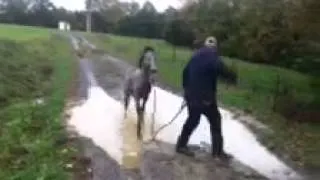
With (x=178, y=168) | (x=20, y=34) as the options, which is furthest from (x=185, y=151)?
(x=20, y=34)

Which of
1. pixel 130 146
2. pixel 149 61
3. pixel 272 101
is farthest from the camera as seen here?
pixel 272 101

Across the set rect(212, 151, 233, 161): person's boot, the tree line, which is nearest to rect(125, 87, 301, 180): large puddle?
rect(212, 151, 233, 161): person's boot

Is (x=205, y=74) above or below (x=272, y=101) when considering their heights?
above

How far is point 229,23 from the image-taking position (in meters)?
41.3

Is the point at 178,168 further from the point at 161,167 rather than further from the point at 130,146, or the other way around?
the point at 130,146

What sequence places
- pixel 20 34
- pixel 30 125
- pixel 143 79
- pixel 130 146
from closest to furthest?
1. pixel 130 146
2. pixel 143 79
3. pixel 30 125
4. pixel 20 34

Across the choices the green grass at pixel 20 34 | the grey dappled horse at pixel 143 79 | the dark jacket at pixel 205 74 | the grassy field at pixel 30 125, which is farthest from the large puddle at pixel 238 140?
the green grass at pixel 20 34

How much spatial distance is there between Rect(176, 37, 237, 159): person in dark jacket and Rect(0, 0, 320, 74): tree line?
7.48 metres

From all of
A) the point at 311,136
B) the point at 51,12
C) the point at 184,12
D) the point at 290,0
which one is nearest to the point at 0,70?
the point at 290,0

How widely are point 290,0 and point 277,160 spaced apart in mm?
8680

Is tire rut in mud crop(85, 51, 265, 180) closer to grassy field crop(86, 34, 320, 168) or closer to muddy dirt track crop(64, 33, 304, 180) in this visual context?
muddy dirt track crop(64, 33, 304, 180)

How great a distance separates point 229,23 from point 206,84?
101 ft

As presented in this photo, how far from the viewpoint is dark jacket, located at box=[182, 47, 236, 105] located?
35.3ft

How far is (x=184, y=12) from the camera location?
46.0 meters
